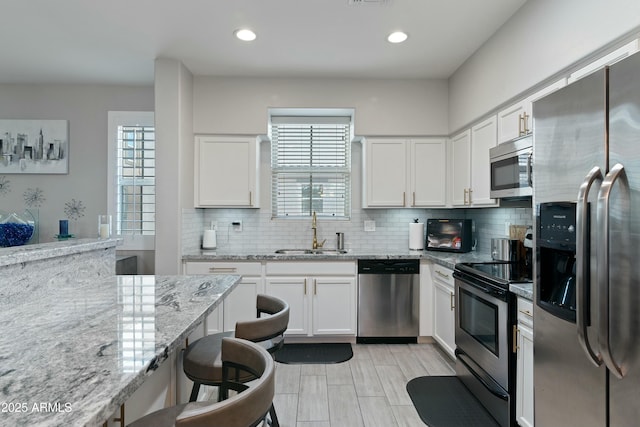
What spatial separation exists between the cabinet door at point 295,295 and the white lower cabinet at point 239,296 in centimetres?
13

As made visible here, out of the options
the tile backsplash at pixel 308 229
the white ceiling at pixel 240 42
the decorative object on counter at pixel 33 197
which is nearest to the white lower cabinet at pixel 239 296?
the tile backsplash at pixel 308 229

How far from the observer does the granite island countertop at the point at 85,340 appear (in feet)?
2.28

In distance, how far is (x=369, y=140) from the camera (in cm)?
376

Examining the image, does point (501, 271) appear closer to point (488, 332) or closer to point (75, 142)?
point (488, 332)

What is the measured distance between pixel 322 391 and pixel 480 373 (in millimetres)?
1104

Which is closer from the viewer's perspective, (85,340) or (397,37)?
(85,340)

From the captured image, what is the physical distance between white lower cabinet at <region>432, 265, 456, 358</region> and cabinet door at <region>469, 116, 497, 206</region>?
0.68m

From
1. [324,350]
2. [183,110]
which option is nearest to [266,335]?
[324,350]

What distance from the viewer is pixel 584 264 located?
1263 mm

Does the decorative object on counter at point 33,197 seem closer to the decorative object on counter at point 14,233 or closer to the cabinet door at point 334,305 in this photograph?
the decorative object on counter at point 14,233

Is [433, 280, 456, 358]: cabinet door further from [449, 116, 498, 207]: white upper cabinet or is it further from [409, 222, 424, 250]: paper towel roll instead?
[449, 116, 498, 207]: white upper cabinet

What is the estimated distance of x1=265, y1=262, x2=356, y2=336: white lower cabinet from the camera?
342 centimetres

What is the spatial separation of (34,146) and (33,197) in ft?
1.89

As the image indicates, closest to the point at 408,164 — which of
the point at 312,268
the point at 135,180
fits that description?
the point at 312,268
